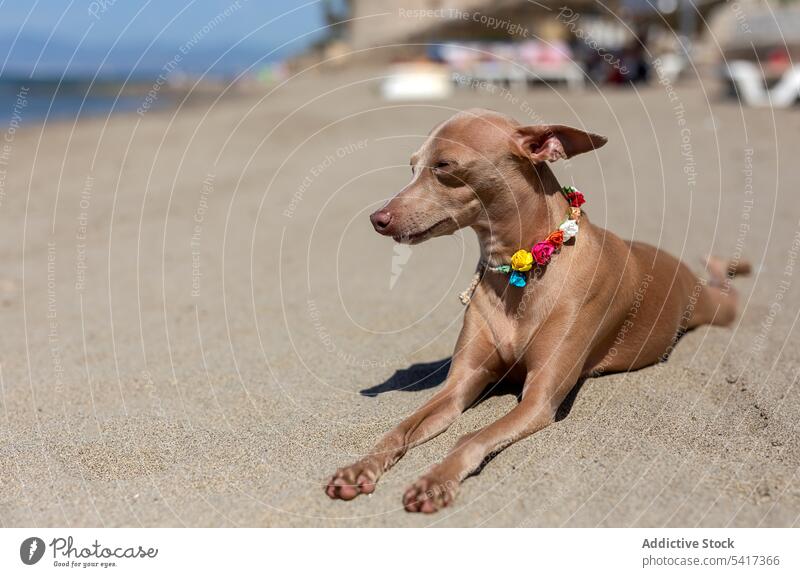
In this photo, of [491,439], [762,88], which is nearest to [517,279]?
[491,439]

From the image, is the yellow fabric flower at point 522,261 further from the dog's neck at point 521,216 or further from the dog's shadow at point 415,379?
the dog's shadow at point 415,379

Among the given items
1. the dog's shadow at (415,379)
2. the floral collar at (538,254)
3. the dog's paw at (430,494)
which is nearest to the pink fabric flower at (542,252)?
the floral collar at (538,254)

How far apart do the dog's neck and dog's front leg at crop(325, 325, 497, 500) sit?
55 centimetres

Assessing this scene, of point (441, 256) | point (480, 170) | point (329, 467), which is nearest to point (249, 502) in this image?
point (329, 467)

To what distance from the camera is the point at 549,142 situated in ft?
16.8

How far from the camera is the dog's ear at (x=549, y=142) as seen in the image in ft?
16.6

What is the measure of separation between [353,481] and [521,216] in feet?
6.10

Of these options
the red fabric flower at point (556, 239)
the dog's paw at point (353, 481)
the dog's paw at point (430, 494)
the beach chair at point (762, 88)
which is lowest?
the dog's paw at point (430, 494)

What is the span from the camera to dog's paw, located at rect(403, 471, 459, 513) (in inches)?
165

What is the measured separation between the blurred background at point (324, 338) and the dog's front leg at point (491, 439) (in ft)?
0.30

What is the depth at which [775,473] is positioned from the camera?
4.52m

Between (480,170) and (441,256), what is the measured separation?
17.4 feet

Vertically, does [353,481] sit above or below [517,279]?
below

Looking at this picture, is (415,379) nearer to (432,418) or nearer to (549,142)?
(432,418)
